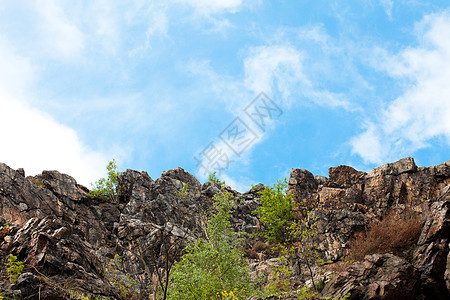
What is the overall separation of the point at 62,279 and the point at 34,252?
2115 millimetres

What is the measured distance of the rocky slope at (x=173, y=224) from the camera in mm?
16891

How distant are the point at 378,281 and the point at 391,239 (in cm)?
729

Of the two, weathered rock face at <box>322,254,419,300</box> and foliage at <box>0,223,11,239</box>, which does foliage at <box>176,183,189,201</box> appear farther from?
weathered rock face at <box>322,254,419,300</box>

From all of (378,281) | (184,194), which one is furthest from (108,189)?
(378,281)

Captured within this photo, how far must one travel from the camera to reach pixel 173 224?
132 feet

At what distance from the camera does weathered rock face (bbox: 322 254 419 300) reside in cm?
1636

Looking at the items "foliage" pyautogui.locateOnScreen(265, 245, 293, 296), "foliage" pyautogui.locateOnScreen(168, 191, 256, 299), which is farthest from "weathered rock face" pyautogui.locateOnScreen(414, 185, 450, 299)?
"foliage" pyautogui.locateOnScreen(168, 191, 256, 299)

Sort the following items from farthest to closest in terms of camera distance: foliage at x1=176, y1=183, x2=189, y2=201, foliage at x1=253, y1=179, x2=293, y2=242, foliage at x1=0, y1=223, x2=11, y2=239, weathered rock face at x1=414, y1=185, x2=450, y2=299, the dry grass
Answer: foliage at x1=176, y1=183, x2=189, y2=201 → foliage at x1=253, y1=179, x2=293, y2=242 → the dry grass → foliage at x1=0, y1=223, x2=11, y2=239 → weathered rock face at x1=414, y1=185, x2=450, y2=299

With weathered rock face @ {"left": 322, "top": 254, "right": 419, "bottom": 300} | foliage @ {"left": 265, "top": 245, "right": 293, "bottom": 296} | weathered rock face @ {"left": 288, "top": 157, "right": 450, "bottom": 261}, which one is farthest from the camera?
weathered rock face @ {"left": 288, "top": 157, "right": 450, "bottom": 261}

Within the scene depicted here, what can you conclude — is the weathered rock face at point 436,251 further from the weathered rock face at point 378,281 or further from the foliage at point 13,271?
the foliage at point 13,271

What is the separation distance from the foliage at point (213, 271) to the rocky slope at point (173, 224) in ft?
7.30

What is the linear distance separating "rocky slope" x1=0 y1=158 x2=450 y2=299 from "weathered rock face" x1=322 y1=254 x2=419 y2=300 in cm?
5

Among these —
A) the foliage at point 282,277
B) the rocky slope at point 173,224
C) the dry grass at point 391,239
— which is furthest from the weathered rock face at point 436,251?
the foliage at point 282,277

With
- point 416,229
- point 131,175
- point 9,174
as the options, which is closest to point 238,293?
point 416,229
